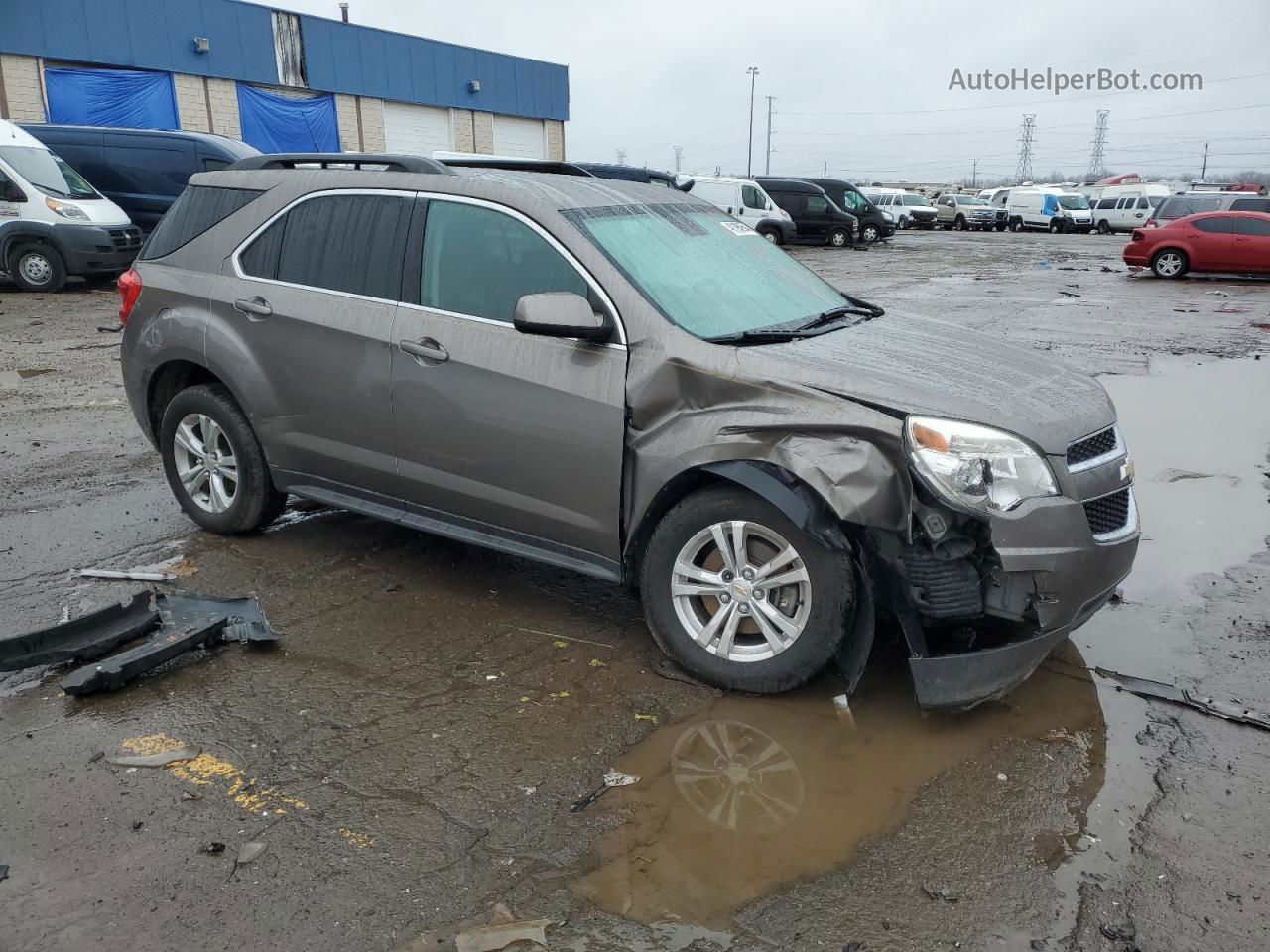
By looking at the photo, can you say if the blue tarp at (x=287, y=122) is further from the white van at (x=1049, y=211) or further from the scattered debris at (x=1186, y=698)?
the scattered debris at (x=1186, y=698)

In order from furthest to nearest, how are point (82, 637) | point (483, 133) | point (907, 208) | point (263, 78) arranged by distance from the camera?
point (907, 208)
point (483, 133)
point (263, 78)
point (82, 637)

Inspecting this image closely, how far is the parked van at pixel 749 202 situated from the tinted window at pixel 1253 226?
1120 centimetres

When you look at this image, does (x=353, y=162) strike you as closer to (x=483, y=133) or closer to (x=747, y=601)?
(x=747, y=601)

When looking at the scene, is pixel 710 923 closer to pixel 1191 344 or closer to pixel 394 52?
pixel 1191 344

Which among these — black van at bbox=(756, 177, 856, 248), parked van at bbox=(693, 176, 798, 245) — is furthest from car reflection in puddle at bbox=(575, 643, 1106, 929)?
black van at bbox=(756, 177, 856, 248)

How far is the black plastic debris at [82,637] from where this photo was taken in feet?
12.6

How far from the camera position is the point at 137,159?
16969 millimetres

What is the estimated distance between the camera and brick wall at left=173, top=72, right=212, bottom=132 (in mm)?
27625

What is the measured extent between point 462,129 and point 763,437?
36310 mm

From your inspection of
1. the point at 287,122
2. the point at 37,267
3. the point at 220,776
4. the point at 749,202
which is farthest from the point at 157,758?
the point at 287,122

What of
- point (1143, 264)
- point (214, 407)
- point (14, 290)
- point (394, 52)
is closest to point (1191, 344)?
point (1143, 264)

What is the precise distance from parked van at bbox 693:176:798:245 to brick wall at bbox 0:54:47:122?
16662mm

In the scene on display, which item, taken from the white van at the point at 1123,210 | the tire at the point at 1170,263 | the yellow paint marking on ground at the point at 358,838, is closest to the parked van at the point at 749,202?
the tire at the point at 1170,263

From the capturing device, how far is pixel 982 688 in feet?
11.2
